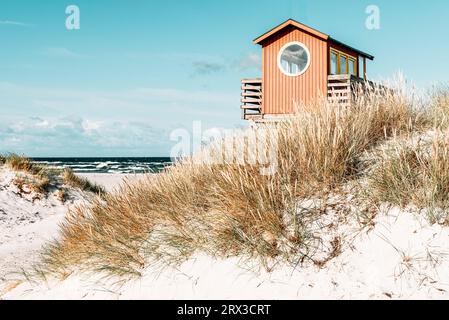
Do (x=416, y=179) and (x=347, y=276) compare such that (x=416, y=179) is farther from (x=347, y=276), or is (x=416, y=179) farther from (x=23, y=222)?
(x=23, y=222)

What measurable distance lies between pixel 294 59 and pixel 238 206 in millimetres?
18529

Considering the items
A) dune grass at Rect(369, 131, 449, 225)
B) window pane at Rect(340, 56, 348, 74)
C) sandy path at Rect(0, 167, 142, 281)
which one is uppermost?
window pane at Rect(340, 56, 348, 74)

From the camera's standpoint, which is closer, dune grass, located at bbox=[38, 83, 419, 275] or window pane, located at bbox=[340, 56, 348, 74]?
dune grass, located at bbox=[38, 83, 419, 275]

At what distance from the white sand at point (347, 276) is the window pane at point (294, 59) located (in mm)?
17856

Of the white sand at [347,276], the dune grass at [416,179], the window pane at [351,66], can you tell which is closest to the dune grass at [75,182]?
the white sand at [347,276]

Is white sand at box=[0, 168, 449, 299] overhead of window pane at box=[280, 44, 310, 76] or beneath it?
beneath

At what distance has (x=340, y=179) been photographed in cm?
535

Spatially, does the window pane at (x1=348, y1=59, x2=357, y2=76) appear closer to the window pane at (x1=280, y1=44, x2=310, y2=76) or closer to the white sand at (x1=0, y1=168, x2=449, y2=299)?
the window pane at (x1=280, y1=44, x2=310, y2=76)

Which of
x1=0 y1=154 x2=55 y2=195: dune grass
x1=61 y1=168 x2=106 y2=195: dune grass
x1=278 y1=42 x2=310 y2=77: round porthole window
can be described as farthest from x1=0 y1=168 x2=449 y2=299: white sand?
x1=278 y1=42 x2=310 y2=77: round porthole window

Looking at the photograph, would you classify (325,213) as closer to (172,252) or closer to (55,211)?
(172,252)

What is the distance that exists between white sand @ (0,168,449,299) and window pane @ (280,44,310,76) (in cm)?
1786

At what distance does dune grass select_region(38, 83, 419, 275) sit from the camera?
15.5 ft

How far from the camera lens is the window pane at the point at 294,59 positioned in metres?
21.9
